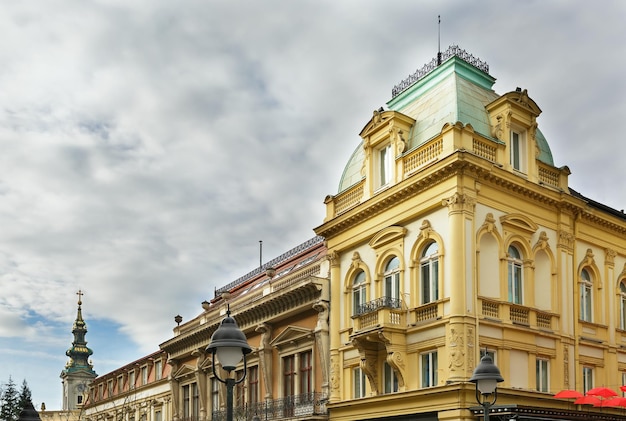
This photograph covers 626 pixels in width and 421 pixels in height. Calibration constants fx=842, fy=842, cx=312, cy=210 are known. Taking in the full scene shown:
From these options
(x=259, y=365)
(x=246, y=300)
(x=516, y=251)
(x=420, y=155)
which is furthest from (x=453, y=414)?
(x=246, y=300)

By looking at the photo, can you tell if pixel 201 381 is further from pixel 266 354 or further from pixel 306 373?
pixel 306 373

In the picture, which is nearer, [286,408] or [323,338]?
[323,338]

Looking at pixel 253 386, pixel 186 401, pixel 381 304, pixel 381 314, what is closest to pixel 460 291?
pixel 381 314

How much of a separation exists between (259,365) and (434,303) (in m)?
12.7

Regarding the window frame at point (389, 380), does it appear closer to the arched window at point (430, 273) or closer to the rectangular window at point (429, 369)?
the rectangular window at point (429, 369)

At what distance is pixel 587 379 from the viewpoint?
1198 inches

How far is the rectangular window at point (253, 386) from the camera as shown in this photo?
38.4m

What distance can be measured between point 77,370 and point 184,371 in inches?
2744

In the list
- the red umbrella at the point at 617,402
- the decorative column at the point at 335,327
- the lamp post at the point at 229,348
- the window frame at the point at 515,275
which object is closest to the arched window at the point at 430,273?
the window frame at the point at 515,275

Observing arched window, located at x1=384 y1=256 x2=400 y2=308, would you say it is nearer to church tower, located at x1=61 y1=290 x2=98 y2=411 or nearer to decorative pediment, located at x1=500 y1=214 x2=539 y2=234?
decorative pediment, located at x1=500 y1=214 x2=539 y2=234

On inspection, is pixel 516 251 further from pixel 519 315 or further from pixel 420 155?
pixel 420 155

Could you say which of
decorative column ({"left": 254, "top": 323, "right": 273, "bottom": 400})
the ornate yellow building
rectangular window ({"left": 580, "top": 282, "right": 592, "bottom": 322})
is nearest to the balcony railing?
decorative column ({"left": 254, "top": 323, "right": 273, "bottom": 400})

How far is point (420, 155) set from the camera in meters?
29.7

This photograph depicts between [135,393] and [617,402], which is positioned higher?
[617,402]
